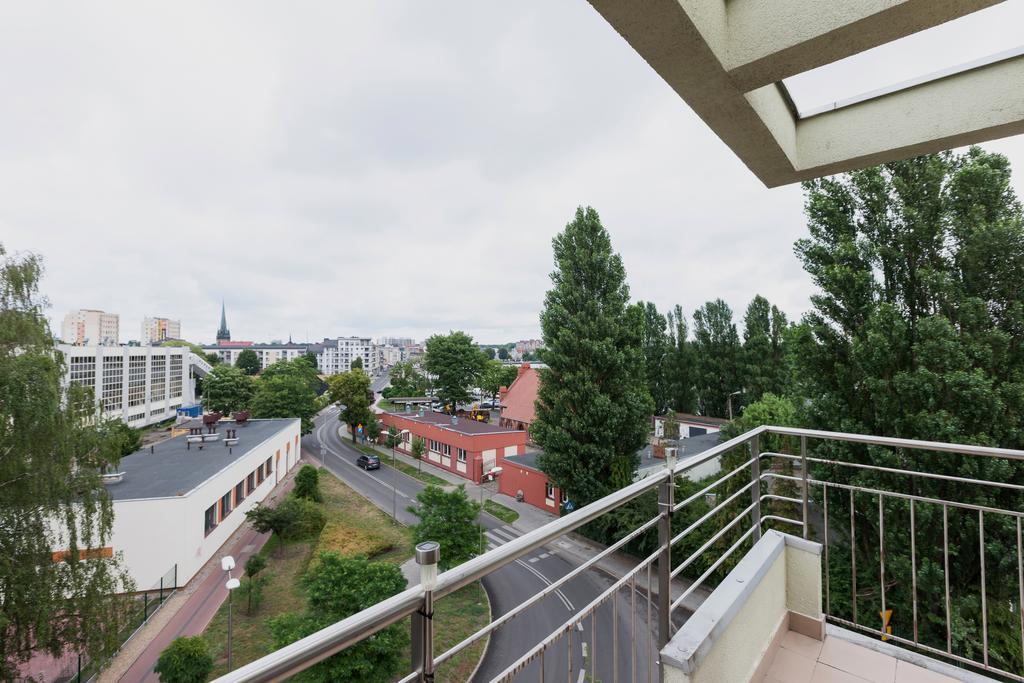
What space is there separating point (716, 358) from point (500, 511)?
1815 cm

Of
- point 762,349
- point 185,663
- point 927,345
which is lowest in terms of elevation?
point 185,663

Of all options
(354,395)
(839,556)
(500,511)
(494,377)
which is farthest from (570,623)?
(494,377)

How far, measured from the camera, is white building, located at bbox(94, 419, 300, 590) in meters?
11.7

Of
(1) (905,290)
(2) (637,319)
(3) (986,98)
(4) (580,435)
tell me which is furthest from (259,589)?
(1) (905,290)

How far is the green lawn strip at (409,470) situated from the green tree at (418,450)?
42cm

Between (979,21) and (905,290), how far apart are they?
23.9ft

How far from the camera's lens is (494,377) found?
147 ft

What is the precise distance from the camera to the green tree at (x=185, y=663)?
789 cm

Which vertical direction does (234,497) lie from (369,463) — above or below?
above

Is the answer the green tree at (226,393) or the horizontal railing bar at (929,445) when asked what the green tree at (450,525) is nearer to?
the horizontal railing bar at (929,445)

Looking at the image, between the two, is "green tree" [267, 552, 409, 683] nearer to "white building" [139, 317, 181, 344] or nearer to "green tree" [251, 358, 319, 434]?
"green tree" [251, 358, 319, 434]

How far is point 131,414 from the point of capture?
3809cm

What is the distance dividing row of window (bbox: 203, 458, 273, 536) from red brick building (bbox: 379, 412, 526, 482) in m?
8.29

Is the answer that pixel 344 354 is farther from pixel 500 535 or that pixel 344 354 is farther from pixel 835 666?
pixel 835 666
